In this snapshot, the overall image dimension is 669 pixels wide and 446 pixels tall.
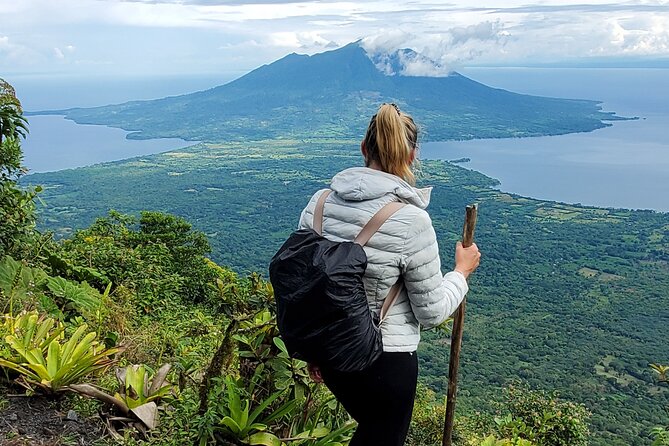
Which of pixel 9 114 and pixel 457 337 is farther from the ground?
pixel 9 114

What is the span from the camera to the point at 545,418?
4.09 m

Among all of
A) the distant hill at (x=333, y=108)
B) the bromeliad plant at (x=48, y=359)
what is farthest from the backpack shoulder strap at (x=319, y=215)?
the distant hill at (x=333, y=108)

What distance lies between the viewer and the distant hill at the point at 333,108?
101 meters

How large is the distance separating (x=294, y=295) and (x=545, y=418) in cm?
319

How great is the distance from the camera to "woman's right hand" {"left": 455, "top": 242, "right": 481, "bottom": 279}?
177cm

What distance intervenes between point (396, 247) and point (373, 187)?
0.15 m

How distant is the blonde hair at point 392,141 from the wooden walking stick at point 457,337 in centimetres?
40

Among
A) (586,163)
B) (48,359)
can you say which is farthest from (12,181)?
(586,163)

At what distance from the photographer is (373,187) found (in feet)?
4.90

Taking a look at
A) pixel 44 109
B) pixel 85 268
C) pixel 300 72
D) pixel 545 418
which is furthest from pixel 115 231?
pixel 44 109

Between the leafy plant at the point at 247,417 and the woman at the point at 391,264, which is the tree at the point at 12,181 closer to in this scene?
the leafy plant at the point at 247,417

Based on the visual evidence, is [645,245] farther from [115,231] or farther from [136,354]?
[136,354]

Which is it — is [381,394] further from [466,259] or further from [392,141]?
[392,141]

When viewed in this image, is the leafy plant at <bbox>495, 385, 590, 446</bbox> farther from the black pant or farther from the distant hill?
the distant hill
